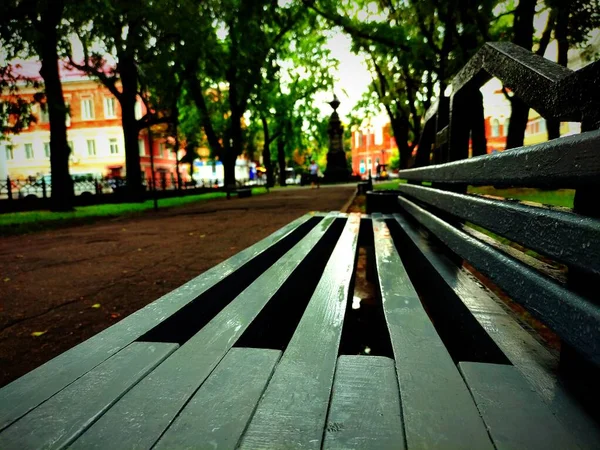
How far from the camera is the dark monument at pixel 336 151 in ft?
107

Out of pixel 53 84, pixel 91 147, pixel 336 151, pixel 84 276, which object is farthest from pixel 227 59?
pixel 91 147

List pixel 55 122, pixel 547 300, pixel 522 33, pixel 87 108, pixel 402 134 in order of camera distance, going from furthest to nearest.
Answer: pixel 87 108 → pixel 402 134 → pixel 55 122 → pixel 522 33 → pixel 547 300

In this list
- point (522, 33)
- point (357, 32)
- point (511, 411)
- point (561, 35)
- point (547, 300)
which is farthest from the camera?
point (357, 32)

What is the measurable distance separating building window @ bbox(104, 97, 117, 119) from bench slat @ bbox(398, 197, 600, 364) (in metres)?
42.7

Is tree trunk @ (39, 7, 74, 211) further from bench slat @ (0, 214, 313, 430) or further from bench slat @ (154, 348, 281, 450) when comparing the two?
bench slat @ (154, 348, 281, 450)

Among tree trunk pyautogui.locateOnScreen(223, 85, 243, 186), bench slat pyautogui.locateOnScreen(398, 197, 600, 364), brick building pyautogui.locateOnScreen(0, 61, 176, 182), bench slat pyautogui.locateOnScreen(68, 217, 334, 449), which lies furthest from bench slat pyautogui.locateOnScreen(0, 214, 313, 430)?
brick building pyautogui.locateOnScreen(0, 61, 176, 182)

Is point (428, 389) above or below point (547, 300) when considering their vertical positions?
below

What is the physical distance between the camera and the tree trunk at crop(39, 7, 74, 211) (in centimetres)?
1053

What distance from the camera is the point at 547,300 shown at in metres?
0.85

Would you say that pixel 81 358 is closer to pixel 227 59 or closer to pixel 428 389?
pixel 428 389

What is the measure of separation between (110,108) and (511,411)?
1707 inches

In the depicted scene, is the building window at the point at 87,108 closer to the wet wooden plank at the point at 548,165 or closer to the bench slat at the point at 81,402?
the bench slat at the point at 81,402

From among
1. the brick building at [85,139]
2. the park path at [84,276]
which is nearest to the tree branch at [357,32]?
the park path at [84,276]

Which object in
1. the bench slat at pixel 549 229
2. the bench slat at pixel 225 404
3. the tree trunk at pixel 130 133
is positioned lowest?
the bench slat at pixel 225 404
